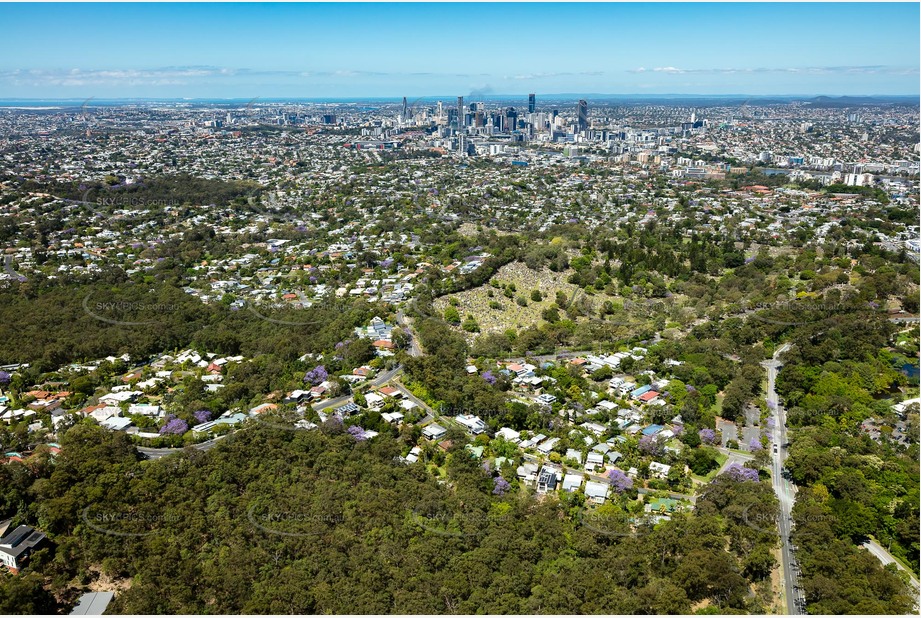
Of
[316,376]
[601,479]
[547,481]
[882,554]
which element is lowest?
[882,554]

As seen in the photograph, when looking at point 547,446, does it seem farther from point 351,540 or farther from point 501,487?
point 351,540

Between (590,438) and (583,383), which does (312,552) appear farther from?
(583,383)

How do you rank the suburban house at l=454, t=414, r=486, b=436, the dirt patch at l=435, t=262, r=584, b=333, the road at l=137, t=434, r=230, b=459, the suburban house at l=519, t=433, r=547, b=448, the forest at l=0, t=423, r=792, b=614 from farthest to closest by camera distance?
the dirt patch at l=435, t=262, r=584, b=333 < the suburban house at l=454, t=414, r=486, b=436 < the suburban house at l=519, t=433, r=547, b=448 < the road at l=137, t=434, r=230, b=459 < the forest at l=0, t=423, r=792, b=614

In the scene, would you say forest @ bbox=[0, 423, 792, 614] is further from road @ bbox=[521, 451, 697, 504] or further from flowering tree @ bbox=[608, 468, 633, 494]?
flowering tree @ bbox=[608, 468, 633, 494]

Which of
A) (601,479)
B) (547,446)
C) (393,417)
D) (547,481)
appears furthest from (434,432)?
(601,479)

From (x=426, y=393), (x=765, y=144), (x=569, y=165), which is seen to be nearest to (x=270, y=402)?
(x=426, y=393)

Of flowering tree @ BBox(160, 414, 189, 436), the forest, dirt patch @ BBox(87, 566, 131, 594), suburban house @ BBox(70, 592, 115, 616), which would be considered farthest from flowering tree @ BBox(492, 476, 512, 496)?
flowering tree @ BBox(160, 414, 189, 436)
